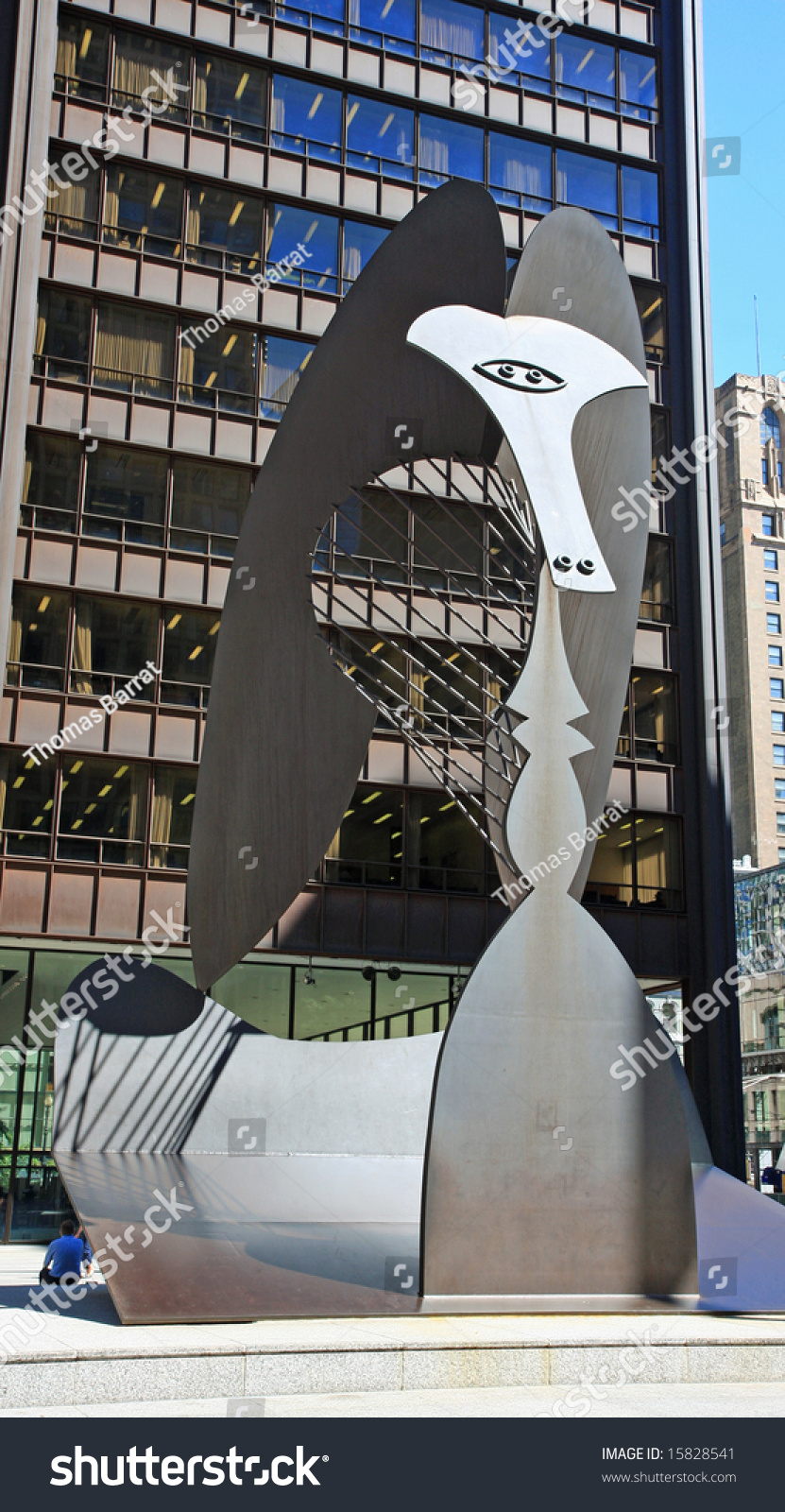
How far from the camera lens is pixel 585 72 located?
35250 millimetres

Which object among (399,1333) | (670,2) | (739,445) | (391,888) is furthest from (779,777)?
(399,1333)

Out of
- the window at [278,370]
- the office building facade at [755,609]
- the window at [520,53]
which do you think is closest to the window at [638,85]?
the window at [520,53]

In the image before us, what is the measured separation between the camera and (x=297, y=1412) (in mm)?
7426

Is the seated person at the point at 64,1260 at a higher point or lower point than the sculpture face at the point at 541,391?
lower

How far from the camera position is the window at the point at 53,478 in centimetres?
2855

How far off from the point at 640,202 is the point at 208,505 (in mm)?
14987

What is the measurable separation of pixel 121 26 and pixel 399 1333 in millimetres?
30842

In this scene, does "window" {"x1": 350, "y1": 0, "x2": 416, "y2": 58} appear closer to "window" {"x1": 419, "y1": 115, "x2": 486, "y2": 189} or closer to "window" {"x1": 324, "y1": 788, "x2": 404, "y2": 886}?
"window" {"x1": 419, "y1": 115, "x2": 486, "y2": 189}

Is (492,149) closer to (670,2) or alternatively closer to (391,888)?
(670,2)

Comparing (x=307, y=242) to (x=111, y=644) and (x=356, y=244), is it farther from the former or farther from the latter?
(x=111, y=644)

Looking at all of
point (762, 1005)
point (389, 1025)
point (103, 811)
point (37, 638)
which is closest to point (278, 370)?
point (37, 638)

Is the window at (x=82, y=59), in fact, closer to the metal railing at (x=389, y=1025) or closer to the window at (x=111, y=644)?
the window at (x=111, y=644)

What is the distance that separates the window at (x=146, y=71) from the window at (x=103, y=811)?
15484 mm

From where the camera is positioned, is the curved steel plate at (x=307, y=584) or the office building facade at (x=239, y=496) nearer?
the curved steel plate at (x=307, y=584)
